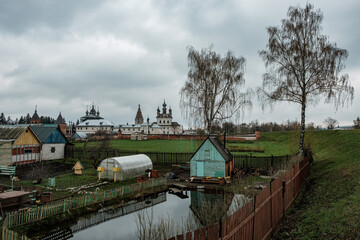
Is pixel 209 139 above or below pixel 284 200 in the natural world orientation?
above

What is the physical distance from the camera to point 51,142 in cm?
3316

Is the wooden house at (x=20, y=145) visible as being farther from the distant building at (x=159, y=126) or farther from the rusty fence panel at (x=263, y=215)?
the distant building at (x=159, y=126)

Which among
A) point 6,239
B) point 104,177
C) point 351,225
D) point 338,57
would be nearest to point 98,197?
point 6,239

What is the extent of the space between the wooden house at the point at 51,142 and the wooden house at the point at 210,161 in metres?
22.0

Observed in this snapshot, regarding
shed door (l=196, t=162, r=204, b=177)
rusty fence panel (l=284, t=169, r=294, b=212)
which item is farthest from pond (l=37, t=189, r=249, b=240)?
shed door (l=196, t=162, r=204, b=177)

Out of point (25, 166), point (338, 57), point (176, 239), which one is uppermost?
point (338, 57)

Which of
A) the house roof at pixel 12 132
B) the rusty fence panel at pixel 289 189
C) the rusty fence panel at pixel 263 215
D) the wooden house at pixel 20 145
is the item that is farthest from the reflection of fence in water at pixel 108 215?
the house roof at pixel 12 132

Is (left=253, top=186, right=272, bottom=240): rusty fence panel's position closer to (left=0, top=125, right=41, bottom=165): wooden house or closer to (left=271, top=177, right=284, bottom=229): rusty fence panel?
(left=271, top=177, right=284, bottom=229): rusty fence panel

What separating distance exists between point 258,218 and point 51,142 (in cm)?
3291

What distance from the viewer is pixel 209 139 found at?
21.0 metres

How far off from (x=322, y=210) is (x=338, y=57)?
40.6 ft

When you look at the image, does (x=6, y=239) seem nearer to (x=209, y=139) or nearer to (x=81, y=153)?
(x=209, y=139)

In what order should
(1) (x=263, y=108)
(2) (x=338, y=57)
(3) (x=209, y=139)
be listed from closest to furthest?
(2) (x=338, y=57)
(1) (x=263, y=108)
(3) (x=209, y=139)

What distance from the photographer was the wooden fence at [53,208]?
9495mm
